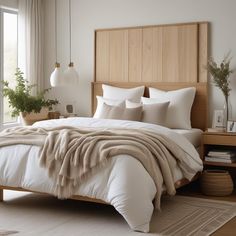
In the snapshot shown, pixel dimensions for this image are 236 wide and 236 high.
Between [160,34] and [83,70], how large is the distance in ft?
4.11

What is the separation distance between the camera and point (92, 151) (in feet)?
14.2

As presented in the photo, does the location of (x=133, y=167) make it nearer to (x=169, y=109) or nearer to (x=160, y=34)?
(x=169, y=109)

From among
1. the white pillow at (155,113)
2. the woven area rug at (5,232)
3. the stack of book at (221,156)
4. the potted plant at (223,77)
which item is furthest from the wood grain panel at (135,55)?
the woven area rug at (5,232)

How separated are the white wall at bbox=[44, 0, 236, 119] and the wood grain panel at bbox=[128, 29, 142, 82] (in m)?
0.15

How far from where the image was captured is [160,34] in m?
6.44

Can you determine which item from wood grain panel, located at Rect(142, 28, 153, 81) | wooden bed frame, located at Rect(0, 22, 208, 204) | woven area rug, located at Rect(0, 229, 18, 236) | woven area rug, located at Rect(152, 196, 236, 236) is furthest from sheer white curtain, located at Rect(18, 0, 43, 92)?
woven area rug, located at Rect(0, 229, 18, 236)

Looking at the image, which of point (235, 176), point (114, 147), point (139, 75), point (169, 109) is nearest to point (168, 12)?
point (139, 75)

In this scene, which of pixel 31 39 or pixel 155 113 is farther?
pixel 31 39

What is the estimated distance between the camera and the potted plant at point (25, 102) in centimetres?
657

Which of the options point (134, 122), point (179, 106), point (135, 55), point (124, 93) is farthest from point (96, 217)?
point (135, 55)

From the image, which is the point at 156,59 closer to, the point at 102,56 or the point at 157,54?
the point at 157,54

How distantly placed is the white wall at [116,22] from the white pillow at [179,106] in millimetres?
297

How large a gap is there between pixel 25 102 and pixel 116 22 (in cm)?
157

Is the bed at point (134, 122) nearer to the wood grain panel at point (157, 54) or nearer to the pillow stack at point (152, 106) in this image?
the wood grain panel at point (157, 54)
